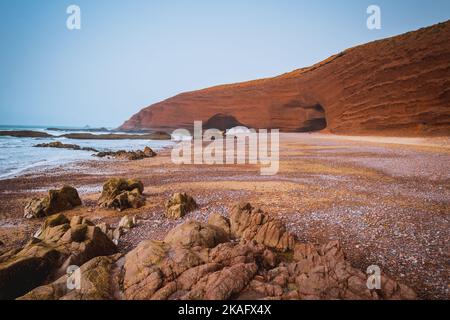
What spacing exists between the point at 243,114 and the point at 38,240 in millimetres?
56743

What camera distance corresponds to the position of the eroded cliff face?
29.3 meters

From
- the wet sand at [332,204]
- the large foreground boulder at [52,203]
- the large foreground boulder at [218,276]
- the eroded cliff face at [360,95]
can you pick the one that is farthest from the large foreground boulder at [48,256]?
the eroded cliff face at [360,95]

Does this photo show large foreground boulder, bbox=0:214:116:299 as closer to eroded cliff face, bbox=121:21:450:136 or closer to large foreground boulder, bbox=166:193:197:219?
large foreground boulder, bbox=166:193:197:219

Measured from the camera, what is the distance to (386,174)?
11289 millimetres

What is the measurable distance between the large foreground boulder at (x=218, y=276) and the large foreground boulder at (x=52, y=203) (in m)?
4.50

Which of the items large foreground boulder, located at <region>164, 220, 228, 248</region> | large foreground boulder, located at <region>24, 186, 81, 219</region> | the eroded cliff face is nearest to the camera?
large foreground boulder, located at <region>164, 220, 228, 248</region>

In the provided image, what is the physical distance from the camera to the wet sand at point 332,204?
4.71 metres

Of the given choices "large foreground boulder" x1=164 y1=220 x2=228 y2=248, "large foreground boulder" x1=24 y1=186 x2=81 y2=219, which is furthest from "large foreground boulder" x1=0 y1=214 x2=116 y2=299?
"large foreground boulder" x1=24 y1=186 x2=81 y2=219

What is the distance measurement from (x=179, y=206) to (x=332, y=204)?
4.28 metres

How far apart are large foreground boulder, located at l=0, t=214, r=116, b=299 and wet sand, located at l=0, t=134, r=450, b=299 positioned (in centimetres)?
93

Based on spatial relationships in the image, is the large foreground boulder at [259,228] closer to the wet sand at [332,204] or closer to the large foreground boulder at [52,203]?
the wet sand at [332,204]

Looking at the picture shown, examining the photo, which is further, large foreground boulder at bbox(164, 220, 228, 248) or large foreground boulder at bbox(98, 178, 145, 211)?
large foreground boulder at bbox(98, 178, 145, 211)
